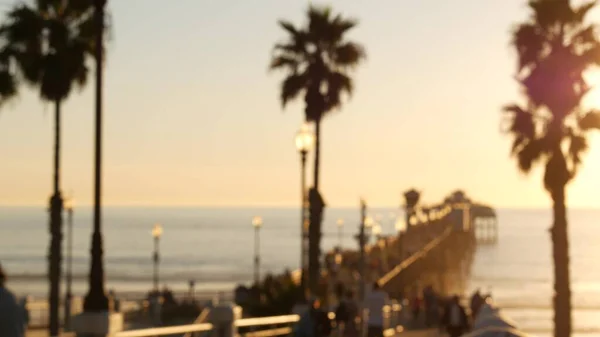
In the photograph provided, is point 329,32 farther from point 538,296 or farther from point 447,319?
point 538,296

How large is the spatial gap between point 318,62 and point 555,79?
8906 mm

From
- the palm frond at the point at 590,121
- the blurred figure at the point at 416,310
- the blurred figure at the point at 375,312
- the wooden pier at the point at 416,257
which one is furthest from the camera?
the wooden pier at the point at 416,257

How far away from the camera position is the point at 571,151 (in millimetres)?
34531

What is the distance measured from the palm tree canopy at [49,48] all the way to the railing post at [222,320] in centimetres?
2070

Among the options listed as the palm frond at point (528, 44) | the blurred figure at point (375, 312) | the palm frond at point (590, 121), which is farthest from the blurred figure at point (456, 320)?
the palm frond at point (528, 44)

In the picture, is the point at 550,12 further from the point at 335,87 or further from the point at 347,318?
the point at 347,318

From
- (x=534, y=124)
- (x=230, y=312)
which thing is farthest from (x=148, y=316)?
(x=230, y=312)

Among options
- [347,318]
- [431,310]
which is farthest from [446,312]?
[431,310]

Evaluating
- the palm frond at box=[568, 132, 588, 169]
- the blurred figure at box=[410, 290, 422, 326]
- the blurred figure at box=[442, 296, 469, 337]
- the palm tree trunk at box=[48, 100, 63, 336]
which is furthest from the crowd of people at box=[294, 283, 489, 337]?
the palm tree trunk at box=[48, 100, 63, 336]

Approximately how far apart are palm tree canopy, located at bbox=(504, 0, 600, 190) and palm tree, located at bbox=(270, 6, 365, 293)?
725cm

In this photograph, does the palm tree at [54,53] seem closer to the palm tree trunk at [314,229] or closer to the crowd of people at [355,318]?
the palm tree trunk at [314,229]

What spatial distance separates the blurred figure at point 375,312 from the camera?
74.3 ft

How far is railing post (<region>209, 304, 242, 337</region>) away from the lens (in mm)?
17016

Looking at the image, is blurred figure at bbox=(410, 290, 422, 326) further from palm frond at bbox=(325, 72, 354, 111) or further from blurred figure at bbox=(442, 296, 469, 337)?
blurred figure at bbox=(442, 296, 469, 337)
